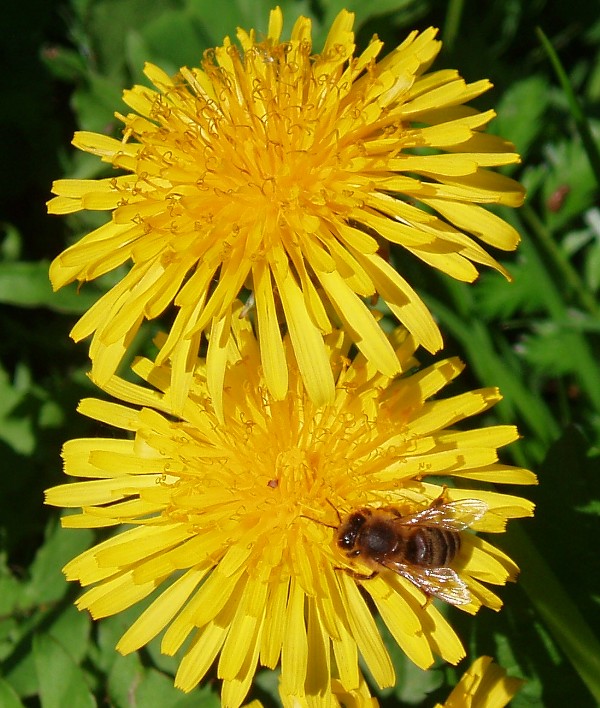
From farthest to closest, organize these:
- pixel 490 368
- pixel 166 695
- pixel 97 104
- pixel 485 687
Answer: pixel 97 104 < pixel 490 368 < pixel 166 695 < pixel 485 687

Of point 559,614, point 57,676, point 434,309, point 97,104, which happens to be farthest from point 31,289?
point 559,614

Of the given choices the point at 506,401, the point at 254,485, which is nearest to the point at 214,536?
the point at 254,485

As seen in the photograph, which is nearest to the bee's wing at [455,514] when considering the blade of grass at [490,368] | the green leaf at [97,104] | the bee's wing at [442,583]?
the bee's wing at [442,583]

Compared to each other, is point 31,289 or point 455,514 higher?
point 31,289

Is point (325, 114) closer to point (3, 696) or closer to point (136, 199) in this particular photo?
point (136, 199)

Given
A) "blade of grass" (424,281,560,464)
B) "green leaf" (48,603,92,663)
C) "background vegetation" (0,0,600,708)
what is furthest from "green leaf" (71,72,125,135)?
"green leaf" (48,603,92,663)

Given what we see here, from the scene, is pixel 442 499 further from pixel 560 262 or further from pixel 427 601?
pixel 560 262
